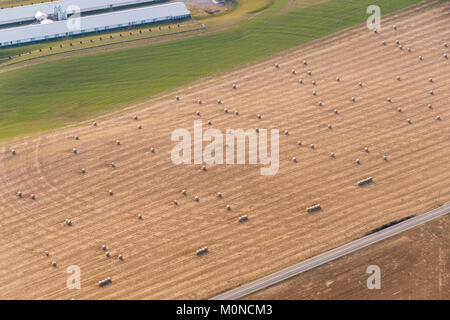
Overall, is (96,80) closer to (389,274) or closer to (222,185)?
(222,185)

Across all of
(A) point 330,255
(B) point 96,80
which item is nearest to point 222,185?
(A) point 330,255

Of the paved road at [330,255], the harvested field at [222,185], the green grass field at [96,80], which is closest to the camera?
the paved road at [330,255]

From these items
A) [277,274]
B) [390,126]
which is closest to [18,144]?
[277,274]

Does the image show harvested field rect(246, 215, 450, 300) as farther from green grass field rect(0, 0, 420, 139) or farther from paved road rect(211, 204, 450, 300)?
green grass field rect(0, 0, 420, 139)

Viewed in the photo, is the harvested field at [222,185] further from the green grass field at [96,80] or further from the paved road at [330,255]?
the green grass field at [96,80]

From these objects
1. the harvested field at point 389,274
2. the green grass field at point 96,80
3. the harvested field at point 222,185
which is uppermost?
the green grass field at point 96,80

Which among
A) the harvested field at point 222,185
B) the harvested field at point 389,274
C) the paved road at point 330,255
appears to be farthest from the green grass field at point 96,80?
the harvested field at point 389,274
